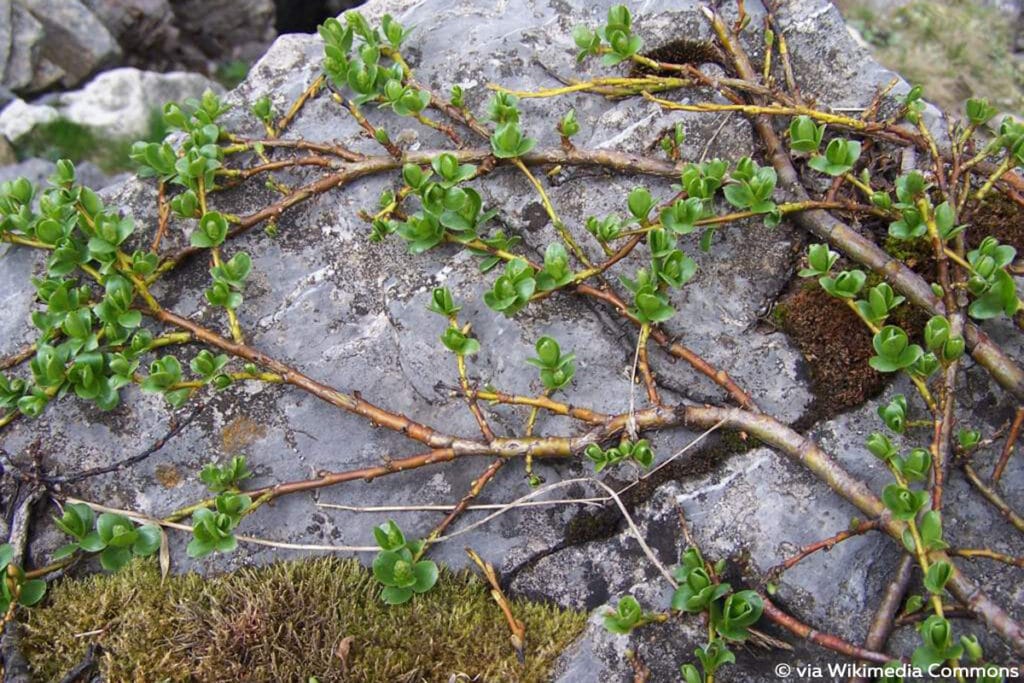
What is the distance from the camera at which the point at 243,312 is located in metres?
3.20

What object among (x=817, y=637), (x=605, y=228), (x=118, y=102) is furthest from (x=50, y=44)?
(x=817, y=637)

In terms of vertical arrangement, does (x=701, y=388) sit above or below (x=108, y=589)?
above

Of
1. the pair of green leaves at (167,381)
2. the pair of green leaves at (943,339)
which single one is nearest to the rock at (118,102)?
the pair of green leaves at (167,381)

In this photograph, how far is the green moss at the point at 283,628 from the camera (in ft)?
8.62

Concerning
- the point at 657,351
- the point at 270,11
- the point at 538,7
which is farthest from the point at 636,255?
the point at 270,11

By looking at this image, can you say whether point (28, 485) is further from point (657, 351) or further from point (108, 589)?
point (657, 351)

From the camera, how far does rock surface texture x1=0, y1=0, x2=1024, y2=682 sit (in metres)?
2.62

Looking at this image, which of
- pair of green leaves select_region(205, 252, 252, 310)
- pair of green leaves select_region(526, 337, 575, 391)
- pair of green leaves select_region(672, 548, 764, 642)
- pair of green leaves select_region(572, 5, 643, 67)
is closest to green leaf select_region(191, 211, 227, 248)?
pair of green leaves select_region(205, 252, 252, 310)

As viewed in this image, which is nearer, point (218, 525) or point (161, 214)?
point (218, 525)

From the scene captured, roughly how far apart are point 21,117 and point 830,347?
5.96m

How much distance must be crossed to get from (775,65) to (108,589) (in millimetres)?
3174

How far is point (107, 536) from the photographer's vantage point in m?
2.83

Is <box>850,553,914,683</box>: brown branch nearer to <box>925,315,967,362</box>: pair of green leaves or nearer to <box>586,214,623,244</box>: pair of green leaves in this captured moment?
<box>925,315,967,362</box>: pair of green leaves

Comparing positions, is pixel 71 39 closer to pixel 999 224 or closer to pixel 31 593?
pixel 31 593
